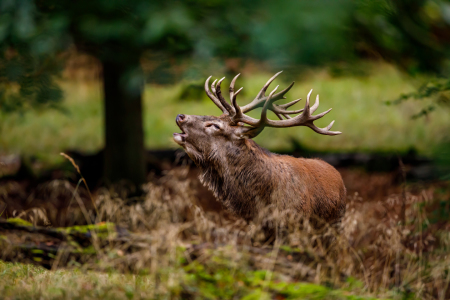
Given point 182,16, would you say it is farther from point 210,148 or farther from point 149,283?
point 210,148

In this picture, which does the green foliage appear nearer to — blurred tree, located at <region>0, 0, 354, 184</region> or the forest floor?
blurred tree, located at <region>0, 0, 354, 184</region>

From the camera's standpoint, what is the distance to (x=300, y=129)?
10922 mm

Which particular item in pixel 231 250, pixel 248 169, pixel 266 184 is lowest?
pixel 231 250

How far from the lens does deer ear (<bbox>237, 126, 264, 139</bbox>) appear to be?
4371 mm

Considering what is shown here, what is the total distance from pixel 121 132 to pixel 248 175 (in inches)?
124

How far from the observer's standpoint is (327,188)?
14.6 feet

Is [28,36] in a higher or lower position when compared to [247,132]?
higher

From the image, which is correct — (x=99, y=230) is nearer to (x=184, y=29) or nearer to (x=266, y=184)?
(x=266, y=184)

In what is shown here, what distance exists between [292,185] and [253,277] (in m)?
1.50

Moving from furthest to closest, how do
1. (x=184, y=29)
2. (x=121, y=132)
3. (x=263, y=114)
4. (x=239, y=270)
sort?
1. (x=121, y=132)
2. (x=263, y=114)
3. (x=239, y=270)
4. (x=184, y=29)

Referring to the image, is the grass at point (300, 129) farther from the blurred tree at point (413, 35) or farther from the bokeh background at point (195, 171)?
the blurred tree at point (413, 35)

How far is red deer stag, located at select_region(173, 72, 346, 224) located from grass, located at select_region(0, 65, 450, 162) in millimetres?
4438

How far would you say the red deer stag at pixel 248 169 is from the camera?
433 cm

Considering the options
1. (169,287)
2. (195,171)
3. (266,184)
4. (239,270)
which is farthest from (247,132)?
(195,171)
